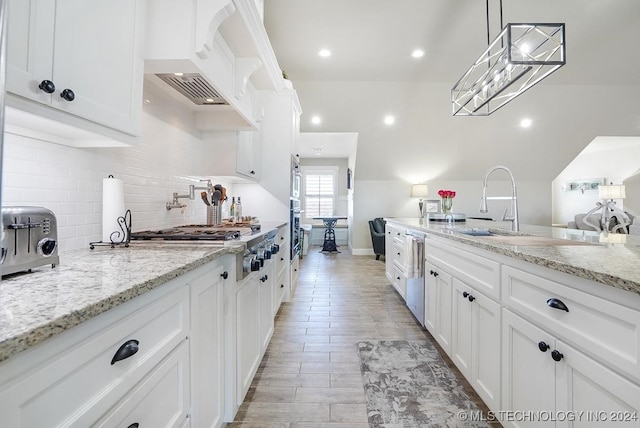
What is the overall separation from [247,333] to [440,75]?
4.43 metres

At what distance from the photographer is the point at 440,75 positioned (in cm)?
438

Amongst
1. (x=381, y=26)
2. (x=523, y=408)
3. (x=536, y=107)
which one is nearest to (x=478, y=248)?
(x=523, y=408)

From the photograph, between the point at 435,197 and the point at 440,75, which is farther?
the point at 435,197

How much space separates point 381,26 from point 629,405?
3.44 m

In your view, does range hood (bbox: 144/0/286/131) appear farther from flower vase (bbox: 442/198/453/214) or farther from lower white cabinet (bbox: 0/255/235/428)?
flower vase (bbox: 442/198/453/214)

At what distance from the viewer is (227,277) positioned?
4.42 ft

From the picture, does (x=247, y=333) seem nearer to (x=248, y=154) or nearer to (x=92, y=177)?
(x=92, y=177)

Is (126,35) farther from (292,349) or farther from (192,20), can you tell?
(292,349)

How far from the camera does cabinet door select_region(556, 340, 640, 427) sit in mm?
772

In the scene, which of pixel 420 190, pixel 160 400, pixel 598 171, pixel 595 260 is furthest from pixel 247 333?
pixel 598 171

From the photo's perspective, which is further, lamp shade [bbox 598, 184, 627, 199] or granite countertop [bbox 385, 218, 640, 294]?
lamp shade [bbox 598, 184, 627, 199]

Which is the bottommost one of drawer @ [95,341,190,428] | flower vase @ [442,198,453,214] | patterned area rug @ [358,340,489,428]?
patterned area rug @ [358,340,489,428]

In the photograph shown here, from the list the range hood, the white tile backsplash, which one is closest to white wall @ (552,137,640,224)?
the range hood

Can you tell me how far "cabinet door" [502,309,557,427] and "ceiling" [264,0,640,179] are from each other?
9.58 ft
